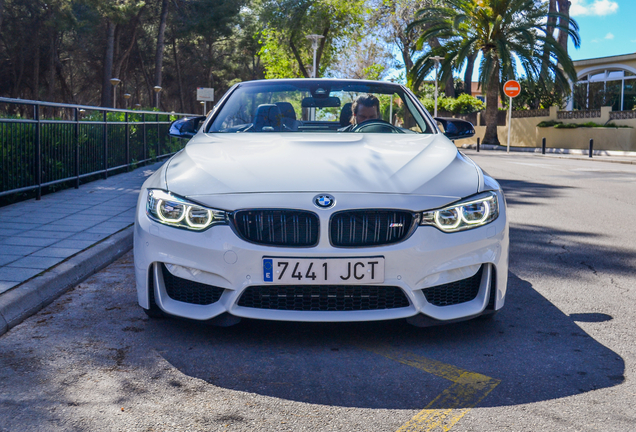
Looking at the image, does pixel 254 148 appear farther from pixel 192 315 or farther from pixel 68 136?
pixel 68 136

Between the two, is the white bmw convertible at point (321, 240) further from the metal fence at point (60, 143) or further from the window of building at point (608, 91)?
the window of building at point (608, 91)

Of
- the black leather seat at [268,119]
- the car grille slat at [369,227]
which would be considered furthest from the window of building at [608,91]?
the car grille slat at [369,227]

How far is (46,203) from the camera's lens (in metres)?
8.17

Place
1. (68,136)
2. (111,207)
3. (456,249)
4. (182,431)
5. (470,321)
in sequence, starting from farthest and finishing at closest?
(68,136), (111,207), (470,321), (456,249), (182,431)

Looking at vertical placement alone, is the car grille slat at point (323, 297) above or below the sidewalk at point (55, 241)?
above

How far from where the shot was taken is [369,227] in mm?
3256

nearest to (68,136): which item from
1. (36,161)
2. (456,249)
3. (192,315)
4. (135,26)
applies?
(36,161)

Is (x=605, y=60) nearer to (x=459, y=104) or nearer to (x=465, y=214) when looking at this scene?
(x=459, y=104)

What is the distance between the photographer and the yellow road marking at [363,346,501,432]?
8.38 ft

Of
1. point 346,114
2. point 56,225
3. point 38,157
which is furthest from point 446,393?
point 38,157

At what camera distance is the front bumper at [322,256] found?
3.20 m

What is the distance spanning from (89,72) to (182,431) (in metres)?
50.6

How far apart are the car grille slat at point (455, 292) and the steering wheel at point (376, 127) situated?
168cm

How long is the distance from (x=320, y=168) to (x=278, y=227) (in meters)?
0.45
